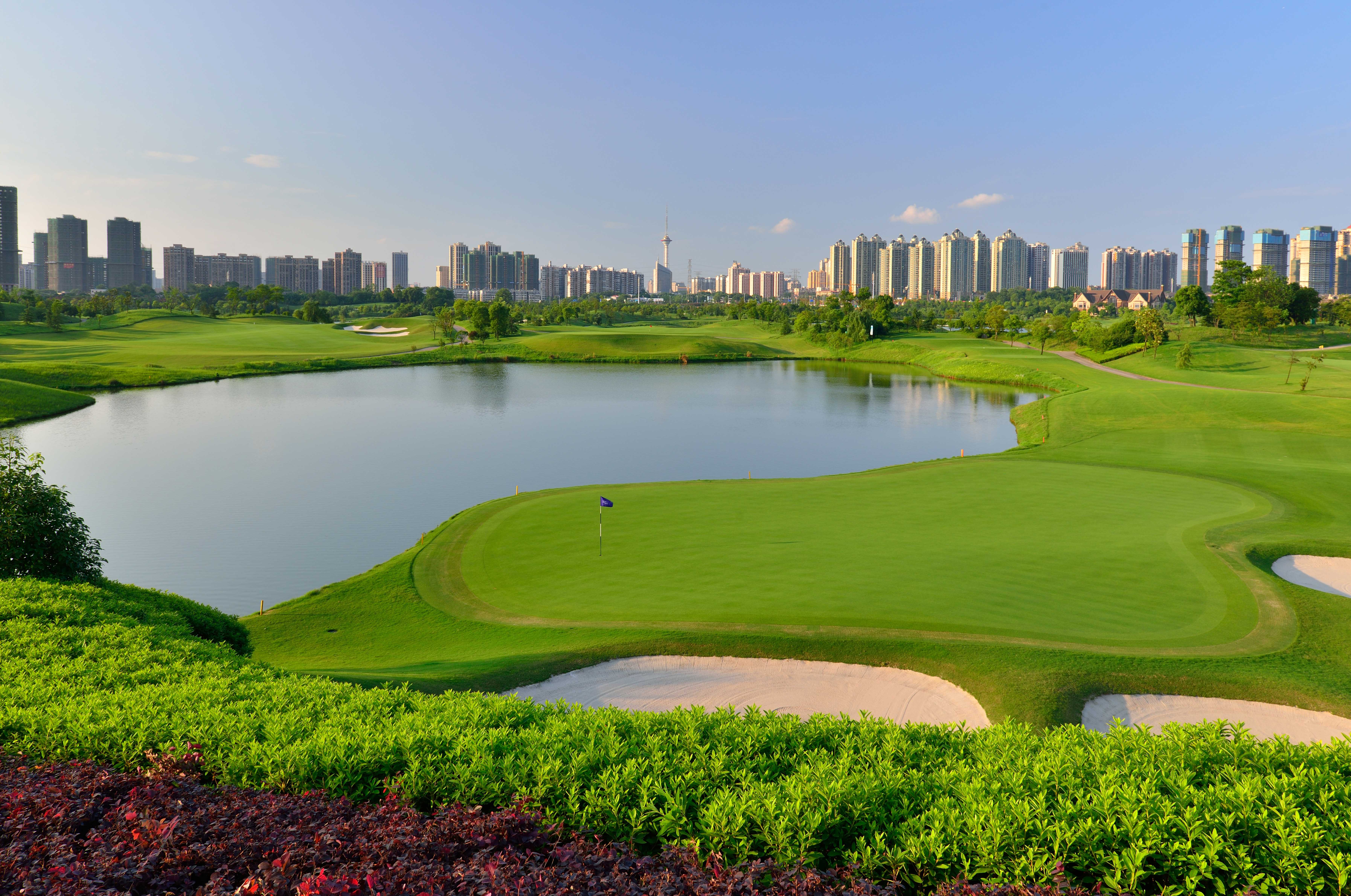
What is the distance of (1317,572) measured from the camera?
20.2 meters

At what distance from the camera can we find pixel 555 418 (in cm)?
5603

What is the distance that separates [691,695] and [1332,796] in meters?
9.23

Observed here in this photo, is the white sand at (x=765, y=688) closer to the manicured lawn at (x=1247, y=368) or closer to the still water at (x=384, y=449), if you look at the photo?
the still water at (x=384, y=449)

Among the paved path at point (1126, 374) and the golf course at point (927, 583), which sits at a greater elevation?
the paved path at point (1126, 374)

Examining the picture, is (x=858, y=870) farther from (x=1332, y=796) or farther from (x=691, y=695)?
(x=691, y=695)

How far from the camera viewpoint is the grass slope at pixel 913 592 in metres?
13.9

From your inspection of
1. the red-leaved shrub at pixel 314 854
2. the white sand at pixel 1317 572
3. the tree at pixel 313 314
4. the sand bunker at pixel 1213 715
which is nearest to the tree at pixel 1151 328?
the white sand at pixel 1317 572

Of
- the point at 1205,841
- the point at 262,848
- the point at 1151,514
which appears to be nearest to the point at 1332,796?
the point at 1205,841

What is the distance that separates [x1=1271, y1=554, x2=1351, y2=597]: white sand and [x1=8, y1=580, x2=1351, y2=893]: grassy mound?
624 inches

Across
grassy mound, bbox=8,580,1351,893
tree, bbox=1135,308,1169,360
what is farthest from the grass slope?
tree, bbox=1135,308,1169,360

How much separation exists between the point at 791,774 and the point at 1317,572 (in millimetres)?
20492

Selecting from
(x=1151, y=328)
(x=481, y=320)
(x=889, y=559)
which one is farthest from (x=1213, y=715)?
(x=481, y=320)

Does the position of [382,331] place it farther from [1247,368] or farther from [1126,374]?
[1247,368]

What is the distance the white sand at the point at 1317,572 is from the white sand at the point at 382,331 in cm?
11895
